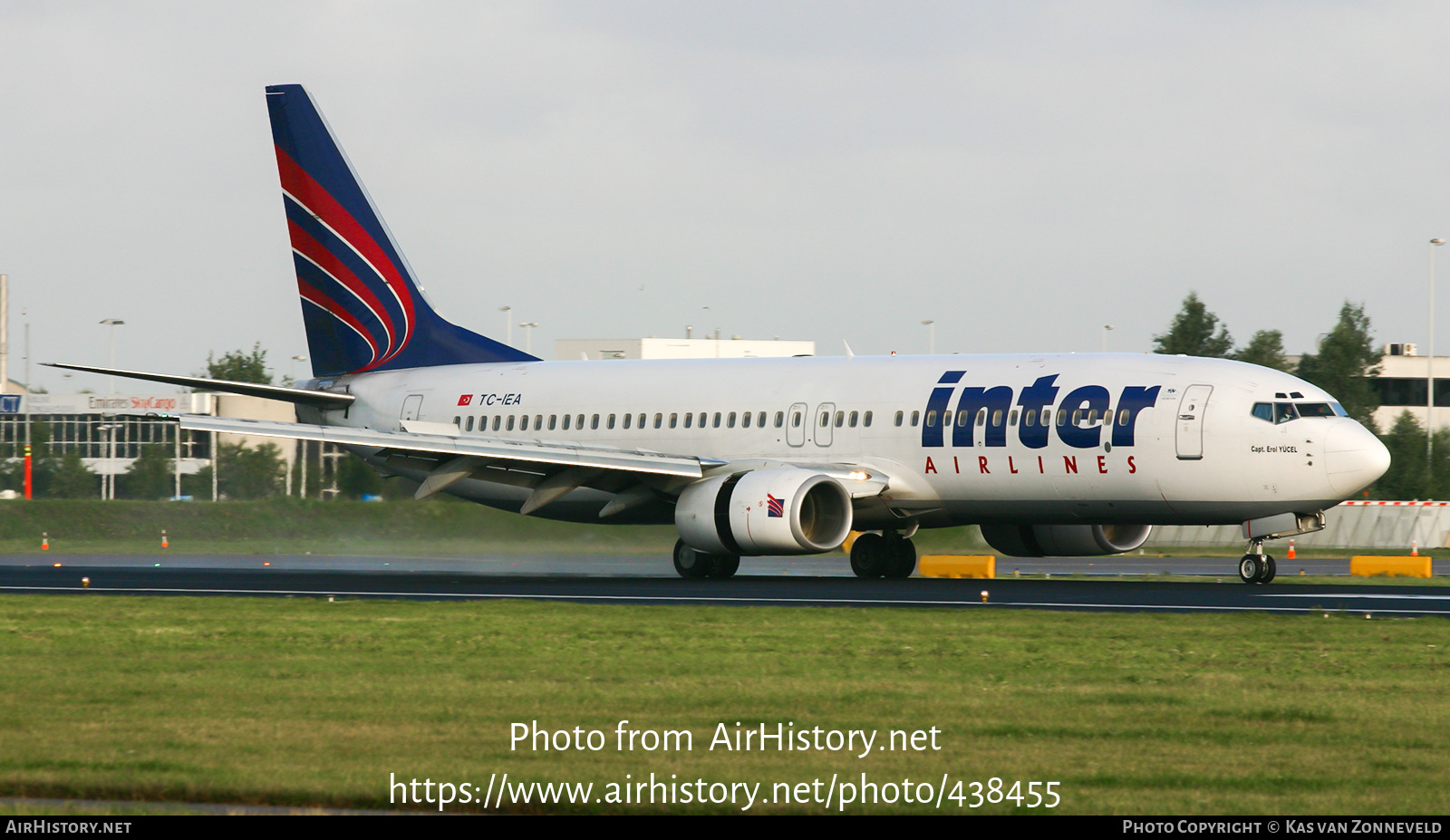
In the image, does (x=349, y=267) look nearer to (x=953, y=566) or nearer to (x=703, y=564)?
(x=703, y=564)

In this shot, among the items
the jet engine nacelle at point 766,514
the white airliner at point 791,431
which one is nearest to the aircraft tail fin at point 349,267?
the white airliner at point 791,431

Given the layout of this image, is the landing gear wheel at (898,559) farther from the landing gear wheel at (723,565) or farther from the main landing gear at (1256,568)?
the main landing gear at (1256,568)

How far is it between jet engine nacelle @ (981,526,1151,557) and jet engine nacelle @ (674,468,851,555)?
3733 millimetres

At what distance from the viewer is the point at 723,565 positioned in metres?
31.2

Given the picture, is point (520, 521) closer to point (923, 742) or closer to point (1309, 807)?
point (923, 742)

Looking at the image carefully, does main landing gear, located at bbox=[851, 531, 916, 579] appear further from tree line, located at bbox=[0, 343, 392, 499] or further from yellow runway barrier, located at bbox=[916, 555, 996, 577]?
tree line, located at bbox=[0, 343, 392, 499]

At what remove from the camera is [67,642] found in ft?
57.1

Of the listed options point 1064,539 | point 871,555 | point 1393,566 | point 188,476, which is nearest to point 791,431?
point 871,555

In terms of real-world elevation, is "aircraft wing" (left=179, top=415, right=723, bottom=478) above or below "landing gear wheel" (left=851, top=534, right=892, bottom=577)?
above

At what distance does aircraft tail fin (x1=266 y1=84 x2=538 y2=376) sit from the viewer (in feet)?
122

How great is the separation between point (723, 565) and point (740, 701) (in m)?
18.4

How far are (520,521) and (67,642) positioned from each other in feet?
71.4

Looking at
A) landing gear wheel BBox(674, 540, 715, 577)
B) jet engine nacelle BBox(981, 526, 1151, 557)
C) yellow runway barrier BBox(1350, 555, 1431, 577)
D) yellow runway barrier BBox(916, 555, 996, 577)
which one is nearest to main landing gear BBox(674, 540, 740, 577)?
landing gear wheel BBox(674, 540, 715, 577)
